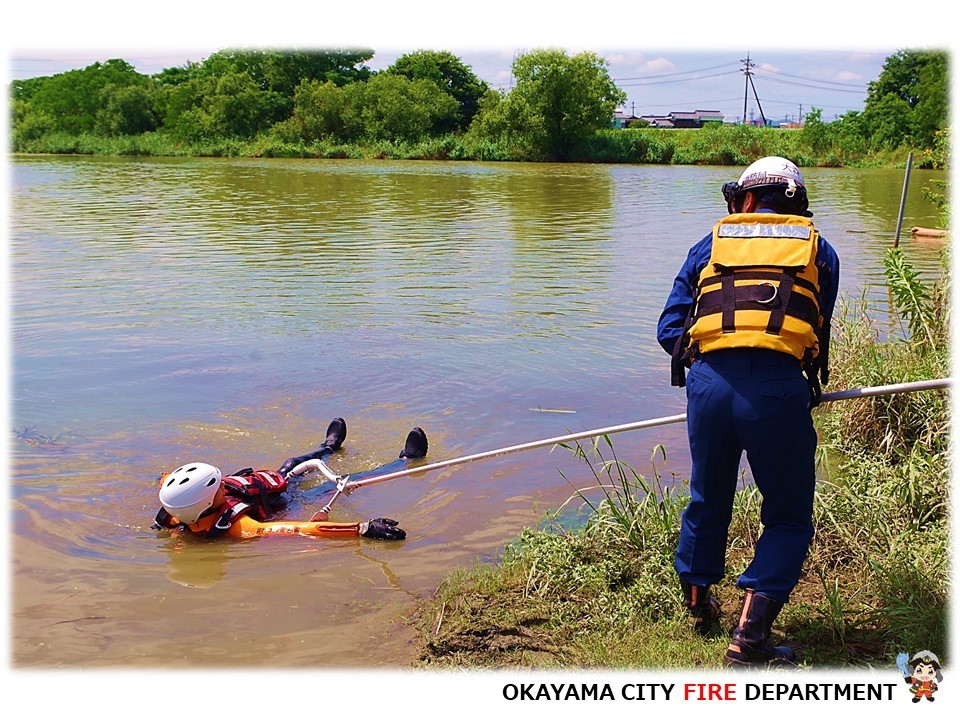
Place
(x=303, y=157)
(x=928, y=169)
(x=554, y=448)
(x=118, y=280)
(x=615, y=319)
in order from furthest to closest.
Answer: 1. (x=303, y=157)
2. (x=928, y=169)
3. (x=118, y=280)
4. (x=615, y=319)
5. (x=554, y=448)

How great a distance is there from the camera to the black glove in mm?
6121

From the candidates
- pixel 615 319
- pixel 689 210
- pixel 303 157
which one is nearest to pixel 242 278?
pixel 615 319

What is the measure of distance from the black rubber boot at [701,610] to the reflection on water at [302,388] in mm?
1317

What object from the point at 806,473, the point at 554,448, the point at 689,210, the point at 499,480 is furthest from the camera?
the point at 689,210

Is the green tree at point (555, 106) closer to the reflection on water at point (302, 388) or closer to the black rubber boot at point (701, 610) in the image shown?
the reflection on water at point (302, 388)

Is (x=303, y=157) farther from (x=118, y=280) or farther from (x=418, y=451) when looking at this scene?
(x=418, y=451)

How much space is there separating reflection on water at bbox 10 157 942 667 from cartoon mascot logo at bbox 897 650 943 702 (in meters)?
2.13

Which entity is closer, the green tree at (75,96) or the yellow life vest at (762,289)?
the yellow life vest at (762,289)

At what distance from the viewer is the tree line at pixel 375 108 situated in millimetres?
52281

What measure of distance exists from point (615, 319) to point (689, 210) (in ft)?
47.6

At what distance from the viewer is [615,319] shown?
1239 cm

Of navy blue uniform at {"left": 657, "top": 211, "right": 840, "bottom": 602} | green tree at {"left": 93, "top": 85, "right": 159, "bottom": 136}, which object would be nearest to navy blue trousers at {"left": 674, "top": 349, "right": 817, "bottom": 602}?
navy blue uniform at {"left": 657, "top": 211, "right": 840, "bottom": 602}

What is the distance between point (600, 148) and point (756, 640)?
56.3m

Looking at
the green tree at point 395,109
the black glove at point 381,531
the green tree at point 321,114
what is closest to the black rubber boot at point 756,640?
the black glove at point 381,531
